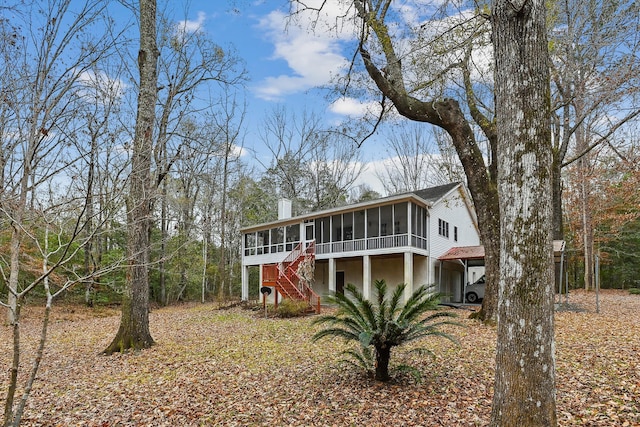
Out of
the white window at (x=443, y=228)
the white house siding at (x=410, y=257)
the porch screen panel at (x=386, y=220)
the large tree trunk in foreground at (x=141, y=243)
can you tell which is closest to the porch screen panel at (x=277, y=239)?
the white house siding at (x=410, y=257)

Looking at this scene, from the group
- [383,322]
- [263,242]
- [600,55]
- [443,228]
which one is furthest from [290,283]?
[600,55]

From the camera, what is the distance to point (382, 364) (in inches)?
200

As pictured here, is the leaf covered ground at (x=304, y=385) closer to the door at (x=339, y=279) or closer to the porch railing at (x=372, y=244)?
the porch railing at (x=372, y=244)

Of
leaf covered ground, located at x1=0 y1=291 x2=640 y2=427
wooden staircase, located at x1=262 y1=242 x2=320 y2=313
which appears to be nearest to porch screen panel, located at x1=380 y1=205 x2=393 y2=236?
wooden staircase, located at x1=262 y1=242 x2=320 y2=313

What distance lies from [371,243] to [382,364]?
12.1 meters

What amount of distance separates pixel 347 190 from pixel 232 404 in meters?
24.7

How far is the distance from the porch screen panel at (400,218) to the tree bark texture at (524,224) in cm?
1364

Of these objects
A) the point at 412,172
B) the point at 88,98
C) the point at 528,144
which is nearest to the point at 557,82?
the point at 528,144

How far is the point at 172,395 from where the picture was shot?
16.9 feet

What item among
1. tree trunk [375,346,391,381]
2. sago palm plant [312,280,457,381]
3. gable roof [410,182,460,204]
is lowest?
tree trunk [375,346,391,381]

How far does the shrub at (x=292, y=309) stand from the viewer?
13.8 meters

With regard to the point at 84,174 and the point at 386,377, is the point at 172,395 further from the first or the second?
the point at 84,174

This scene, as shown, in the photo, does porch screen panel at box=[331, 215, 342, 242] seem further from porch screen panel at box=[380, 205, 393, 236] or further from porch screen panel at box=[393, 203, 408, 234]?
porch screen panel at box=[393, 203, 408, 234]

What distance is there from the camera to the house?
633 inches
